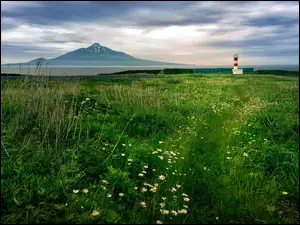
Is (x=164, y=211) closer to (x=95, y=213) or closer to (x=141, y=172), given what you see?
(x=95, y=213)

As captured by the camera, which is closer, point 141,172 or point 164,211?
point 164,211

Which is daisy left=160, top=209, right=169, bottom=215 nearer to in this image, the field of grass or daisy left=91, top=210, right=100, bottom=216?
the field of grass

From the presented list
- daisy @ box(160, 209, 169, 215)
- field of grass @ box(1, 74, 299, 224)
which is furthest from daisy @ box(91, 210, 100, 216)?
daisy @ box(160, 209, 169, 215)

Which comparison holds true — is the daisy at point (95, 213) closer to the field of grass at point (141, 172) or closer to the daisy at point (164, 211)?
the field of grass at point (141, 172)

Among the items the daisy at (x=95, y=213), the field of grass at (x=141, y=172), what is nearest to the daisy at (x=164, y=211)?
the field of grass at (x=141, y=172)

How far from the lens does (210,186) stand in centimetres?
502

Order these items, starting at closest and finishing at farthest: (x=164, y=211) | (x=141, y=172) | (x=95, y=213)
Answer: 1. (x=95, y=213)
2. (x=164, y=211)
3. (x=141, y=172)

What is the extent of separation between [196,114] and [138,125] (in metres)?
2.60

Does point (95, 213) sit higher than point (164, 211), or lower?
higher

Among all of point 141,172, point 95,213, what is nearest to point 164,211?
point 95,213

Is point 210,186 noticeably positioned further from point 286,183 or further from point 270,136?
point 270,136

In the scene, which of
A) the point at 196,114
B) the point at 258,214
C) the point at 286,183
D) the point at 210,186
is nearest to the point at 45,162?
the point at 210,186

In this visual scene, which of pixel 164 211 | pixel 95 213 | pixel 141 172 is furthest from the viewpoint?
pixel 141 172

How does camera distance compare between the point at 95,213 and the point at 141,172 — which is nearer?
the point at 95,213
